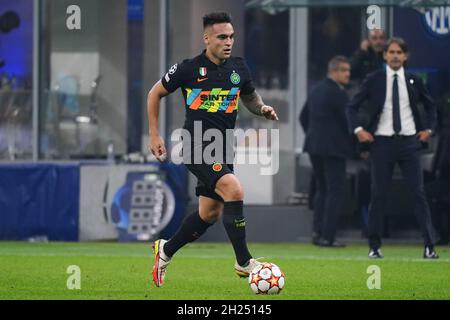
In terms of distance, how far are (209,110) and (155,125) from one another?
0.46 meters

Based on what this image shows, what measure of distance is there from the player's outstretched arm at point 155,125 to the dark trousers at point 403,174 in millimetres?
3870

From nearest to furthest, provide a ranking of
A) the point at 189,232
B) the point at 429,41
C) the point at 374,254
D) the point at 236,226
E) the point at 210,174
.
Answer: the point at 236,226 < the point at 210,174 < the point at 189,232 < the point at 374,254 < the point at 429,41

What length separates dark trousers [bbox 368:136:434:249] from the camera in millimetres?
14297

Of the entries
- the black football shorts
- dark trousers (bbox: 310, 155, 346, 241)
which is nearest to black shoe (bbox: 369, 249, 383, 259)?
dark trousers (bbox: 310, 155, 346, 241)

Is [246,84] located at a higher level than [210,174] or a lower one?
higher

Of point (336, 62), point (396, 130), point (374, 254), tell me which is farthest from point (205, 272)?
point (336, 62)

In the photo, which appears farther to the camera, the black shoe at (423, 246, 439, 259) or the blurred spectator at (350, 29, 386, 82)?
the blurred spectator at (350, 29, 386, 82)

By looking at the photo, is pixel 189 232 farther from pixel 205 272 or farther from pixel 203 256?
pixel 203 256

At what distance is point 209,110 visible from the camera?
11211mm

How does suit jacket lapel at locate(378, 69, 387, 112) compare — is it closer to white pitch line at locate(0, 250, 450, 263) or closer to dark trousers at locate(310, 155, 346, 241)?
white pitch line at locate(0, 250, 450, 263)

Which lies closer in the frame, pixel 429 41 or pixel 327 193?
pixel 327 193

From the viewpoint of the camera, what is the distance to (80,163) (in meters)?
18.4

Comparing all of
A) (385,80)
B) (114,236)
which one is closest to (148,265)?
(385,80)
